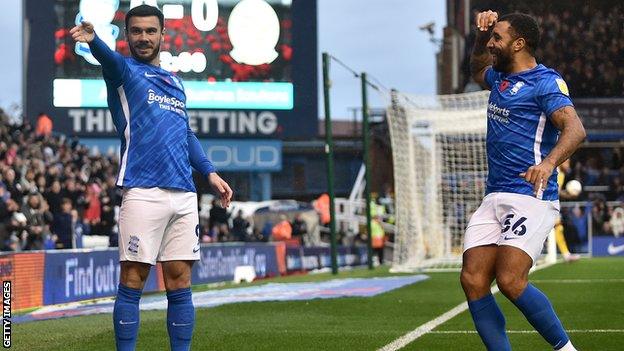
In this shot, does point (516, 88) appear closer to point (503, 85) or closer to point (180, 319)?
point (503, 85)

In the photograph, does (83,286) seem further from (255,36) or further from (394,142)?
(255,36)

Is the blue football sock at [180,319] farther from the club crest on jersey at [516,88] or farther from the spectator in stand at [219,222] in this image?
the spectator in stand at [219,222]

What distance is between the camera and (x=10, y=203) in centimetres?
1795

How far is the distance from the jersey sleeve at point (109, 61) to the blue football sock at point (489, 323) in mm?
2300

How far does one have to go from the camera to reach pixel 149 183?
6594mm

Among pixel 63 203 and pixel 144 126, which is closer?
pixel 144 126

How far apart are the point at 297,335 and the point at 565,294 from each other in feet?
19.1

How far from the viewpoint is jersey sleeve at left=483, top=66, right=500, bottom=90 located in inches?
270

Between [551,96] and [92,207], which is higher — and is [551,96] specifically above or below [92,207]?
above

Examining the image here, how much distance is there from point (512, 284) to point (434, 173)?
19.0 m

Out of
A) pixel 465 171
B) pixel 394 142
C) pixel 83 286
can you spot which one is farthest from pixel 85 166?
pixel 83 286

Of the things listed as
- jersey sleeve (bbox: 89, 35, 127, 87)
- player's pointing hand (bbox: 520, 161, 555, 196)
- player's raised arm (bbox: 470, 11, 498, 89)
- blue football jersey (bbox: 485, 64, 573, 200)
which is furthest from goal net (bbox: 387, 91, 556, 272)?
player's pointing hand (bbox: 520, 161, 555, 196)

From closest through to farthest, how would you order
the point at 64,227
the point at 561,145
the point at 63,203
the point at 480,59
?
the point at 561,145 < the point at 480,59 < the point at 64,227 < the point at 63,203

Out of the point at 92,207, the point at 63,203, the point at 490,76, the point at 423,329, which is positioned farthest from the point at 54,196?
the point at 490,76
